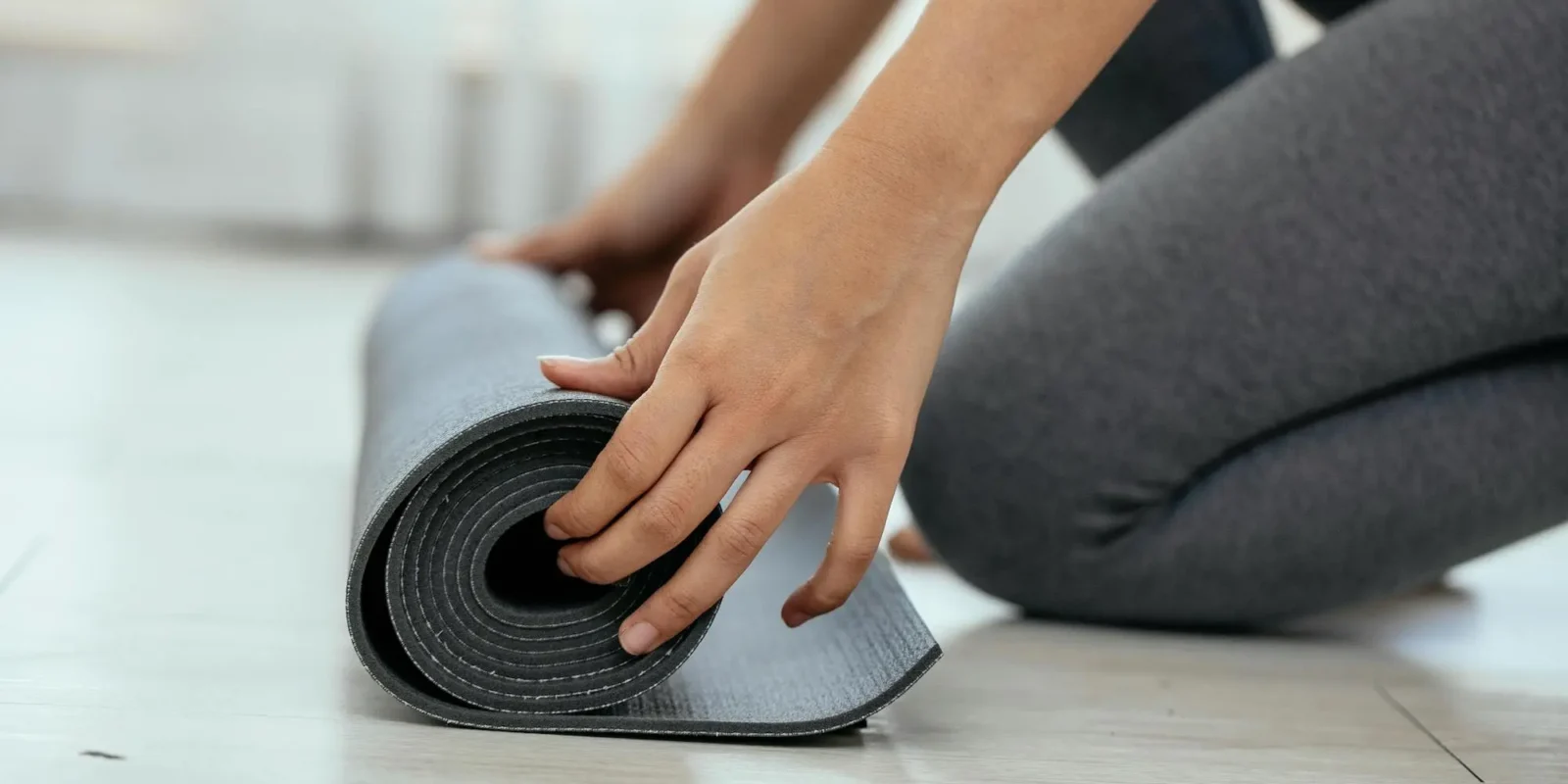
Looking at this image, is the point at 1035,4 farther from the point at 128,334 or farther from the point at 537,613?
the point at 128,334

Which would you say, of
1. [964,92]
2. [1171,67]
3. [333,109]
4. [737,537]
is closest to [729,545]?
[737,537]

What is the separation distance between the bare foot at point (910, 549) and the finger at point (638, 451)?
53cm

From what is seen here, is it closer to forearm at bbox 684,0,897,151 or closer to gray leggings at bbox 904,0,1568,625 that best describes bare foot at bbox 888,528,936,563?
gray leggings at bbox 904,0,1568,625

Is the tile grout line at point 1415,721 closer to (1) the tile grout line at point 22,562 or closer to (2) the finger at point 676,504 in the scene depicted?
(2) the finger at point 676,504

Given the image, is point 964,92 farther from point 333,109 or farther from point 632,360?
point 333,109

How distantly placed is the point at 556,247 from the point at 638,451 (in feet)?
2.51

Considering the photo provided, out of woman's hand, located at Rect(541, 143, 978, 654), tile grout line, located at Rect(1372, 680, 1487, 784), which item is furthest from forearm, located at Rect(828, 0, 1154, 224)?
tile grout line, located at Rect(1372, 680, 1487, 784)

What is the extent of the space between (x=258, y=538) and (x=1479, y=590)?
3.15 feet

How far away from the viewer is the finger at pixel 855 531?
766mm

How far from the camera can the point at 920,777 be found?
738 mm

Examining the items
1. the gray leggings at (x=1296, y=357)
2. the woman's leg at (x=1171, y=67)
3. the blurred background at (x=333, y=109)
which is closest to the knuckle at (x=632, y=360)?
the gray leggings at (x=1296, y=357)

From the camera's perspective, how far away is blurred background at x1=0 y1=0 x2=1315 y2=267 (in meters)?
3.11

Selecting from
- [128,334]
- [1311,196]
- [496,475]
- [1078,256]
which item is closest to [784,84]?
[1078,256]

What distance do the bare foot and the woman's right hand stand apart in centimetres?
36
